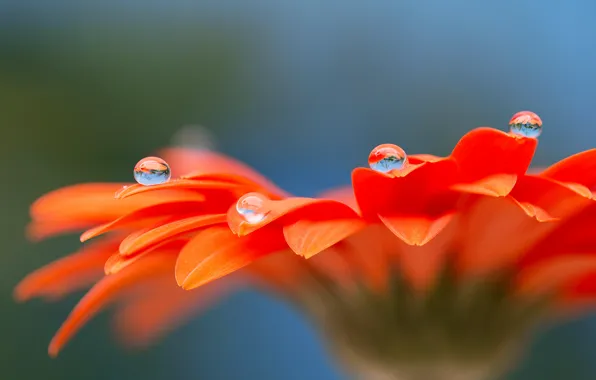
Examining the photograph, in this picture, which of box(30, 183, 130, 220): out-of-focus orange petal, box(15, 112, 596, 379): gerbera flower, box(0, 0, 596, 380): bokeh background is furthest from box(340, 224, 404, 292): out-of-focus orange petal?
box(0, 0, 596, 380): bokeh background

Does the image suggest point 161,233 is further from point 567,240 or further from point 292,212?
point 567,240

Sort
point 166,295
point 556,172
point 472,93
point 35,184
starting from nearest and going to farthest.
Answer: point 556,172 < point 166,295 < point 35,184 < point 472,93

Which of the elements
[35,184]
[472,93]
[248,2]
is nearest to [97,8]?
[248,2]

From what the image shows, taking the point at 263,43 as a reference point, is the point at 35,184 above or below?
below

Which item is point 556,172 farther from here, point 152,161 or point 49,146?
point 49,146

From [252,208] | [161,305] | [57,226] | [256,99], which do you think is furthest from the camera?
[256,99]

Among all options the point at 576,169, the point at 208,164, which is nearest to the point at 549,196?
the point at 576,169

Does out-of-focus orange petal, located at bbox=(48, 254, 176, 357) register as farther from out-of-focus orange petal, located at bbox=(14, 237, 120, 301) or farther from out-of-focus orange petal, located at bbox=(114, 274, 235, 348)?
out-of-focus orange petal, located at bbox=(114, 274, 235, 348)
